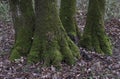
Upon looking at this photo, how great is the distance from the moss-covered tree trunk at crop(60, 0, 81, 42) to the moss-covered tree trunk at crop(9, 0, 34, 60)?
6.26 feet

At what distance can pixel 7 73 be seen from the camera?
8.52 meters

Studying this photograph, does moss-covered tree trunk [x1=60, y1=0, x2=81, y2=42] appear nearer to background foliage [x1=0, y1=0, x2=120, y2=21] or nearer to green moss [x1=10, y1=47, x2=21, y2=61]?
green moss [x1=10, y1=47, x2=21, y2=61]

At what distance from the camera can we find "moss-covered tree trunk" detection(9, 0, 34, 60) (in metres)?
9.81

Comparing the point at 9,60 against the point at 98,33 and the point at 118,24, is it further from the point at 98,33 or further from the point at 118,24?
the point at 118,24

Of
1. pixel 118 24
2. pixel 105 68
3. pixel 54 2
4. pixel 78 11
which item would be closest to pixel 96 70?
pixel 105 68

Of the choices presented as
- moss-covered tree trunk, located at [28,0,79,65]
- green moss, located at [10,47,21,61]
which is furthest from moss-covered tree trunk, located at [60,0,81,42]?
green moss, located at [10,47,21,61]

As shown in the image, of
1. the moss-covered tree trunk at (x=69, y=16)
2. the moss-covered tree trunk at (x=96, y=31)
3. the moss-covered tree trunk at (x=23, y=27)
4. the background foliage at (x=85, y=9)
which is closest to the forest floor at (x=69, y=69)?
the moss-covered tree trunk at (x=23, y=27)

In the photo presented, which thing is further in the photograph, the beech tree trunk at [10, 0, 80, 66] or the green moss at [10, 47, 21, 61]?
the green moss at [10, 47, 21, 61]

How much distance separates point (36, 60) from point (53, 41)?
770mm

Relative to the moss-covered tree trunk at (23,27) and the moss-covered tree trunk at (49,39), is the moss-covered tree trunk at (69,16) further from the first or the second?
the moss-covered tree trunk at (49,39)

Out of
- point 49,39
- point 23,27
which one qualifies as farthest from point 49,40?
point 23,27

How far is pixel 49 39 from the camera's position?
9.08m

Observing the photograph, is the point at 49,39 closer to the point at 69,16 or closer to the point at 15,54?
the point at 15,54

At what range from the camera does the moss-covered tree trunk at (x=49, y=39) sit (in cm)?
904
